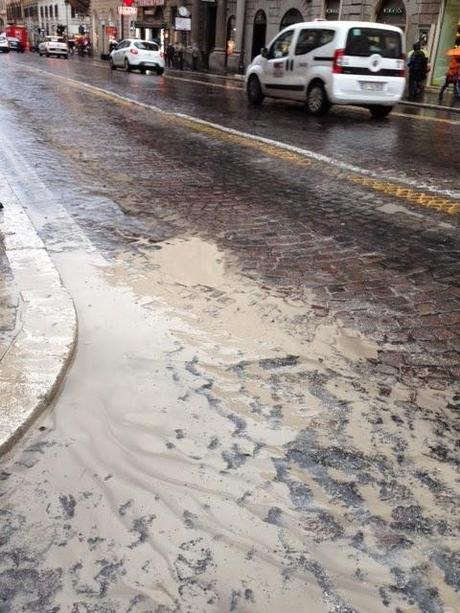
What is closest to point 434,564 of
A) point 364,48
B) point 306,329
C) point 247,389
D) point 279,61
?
point 247,389

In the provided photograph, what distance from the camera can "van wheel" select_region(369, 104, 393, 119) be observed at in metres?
13.9

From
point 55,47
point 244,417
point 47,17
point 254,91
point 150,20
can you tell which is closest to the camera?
point 244,417

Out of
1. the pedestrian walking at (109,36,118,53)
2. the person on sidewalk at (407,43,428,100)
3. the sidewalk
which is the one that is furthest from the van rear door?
the pedestrian walking at (109,36,118,53)

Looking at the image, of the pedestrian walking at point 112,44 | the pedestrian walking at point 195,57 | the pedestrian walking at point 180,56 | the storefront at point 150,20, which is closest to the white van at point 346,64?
the pedestrian walking at point 195,57

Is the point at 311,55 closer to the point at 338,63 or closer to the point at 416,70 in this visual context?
the point at 338,63

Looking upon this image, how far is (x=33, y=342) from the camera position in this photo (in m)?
3.08

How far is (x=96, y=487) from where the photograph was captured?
2.24m

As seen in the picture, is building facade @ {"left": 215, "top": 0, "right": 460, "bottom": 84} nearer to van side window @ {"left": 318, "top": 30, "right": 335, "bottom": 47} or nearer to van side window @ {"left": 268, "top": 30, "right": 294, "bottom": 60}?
van side window @ {"left": 268, "top": 30, "right": 294, "bottom": 60}

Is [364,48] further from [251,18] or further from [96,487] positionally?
[251,18]

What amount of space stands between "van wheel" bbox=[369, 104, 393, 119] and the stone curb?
11358 millimetres

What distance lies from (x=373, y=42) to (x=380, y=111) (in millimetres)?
1646

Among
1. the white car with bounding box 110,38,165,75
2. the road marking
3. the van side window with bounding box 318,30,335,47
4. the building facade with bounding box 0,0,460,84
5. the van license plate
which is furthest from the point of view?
the white car with bounding box 110,38,165,75

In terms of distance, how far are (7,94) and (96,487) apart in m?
16.2

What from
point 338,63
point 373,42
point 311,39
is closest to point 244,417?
point 338,63
